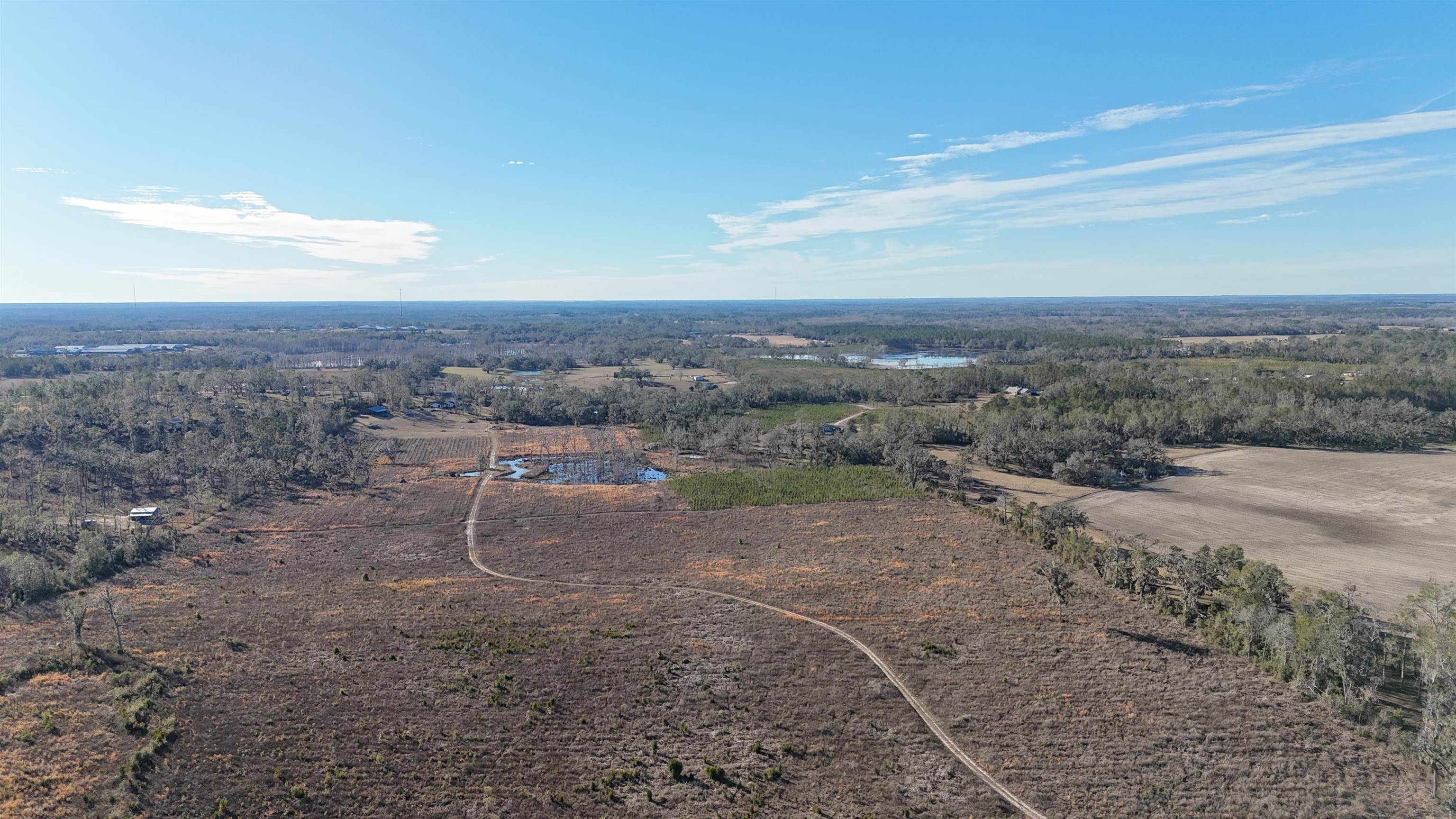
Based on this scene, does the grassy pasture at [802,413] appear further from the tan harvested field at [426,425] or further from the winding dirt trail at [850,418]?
the tan harvested field at [426,425]

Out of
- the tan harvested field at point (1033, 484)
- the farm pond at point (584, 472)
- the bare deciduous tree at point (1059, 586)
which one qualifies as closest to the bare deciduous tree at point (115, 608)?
the farm pond at point (584, 472)

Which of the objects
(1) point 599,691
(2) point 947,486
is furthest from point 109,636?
(2) point 947,486

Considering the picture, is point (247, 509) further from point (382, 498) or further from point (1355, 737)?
point (1355, 737)

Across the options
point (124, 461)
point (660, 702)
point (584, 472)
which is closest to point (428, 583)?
→ point (660, 702)

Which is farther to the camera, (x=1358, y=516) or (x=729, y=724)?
(x=1358, y=516)

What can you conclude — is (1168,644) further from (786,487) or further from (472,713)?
(786,487)
